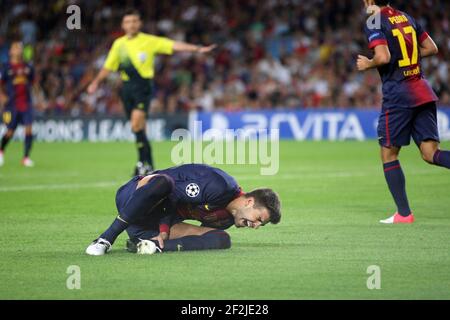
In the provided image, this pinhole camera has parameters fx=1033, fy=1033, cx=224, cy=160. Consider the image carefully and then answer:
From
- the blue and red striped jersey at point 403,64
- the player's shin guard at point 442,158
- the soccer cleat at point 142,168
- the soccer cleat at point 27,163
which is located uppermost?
the blue and red striped jersey at point 403,64

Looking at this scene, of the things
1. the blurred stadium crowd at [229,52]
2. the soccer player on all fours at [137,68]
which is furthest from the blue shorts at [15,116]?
the blurred stadium crowd at [229,52]

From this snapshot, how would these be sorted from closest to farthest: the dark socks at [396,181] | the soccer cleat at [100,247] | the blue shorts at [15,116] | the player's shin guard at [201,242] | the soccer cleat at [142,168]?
the soccer cleat at [100,247]
the player's shin guard at [201,242]
the dark socks at [396,181]
the soccer cleat at [142,168]
the blue shorts at [15,116]

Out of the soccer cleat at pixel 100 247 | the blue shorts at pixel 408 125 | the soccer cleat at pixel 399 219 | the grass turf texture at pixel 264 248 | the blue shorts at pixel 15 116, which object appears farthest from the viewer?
the blue shorts at pixel 15 116

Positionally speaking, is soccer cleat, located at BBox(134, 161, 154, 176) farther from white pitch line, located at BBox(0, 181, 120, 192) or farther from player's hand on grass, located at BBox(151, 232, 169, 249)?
player's hand on grass, located at BBox(151, 232, 169, 249)

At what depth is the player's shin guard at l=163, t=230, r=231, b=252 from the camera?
9.24m

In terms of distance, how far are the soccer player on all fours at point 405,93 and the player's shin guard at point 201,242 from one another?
8.43 feet

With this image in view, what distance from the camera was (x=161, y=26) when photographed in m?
32.8

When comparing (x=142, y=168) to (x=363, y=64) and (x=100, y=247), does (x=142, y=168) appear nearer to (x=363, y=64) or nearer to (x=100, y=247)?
(x=363, y=64)

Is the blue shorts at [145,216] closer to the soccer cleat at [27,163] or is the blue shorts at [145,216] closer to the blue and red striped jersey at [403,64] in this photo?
the blue and red striped jersey at [403,64]

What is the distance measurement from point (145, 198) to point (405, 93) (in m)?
3.50

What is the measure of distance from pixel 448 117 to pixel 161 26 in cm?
1067

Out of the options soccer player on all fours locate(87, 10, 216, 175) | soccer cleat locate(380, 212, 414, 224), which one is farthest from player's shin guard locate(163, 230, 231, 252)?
soccer player on all fours locate(87, 10, 216, 175)

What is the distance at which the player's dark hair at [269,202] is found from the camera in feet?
28.5

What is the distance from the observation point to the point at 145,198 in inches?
341
